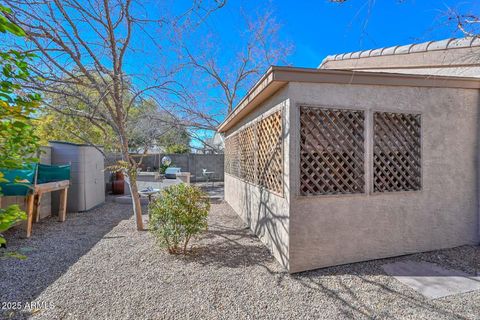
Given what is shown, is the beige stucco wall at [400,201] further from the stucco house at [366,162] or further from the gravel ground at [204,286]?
the gravel ground at [204,286]

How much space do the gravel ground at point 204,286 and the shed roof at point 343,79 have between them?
2.80 meters

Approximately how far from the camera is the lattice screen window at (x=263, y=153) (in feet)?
14.4

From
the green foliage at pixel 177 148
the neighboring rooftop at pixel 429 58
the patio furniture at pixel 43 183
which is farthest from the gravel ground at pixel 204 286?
the green foliage at pixel 177 148

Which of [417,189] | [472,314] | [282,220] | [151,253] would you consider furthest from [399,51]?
[151,253]

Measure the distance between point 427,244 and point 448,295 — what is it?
158cm

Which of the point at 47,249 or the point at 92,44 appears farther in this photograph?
the point at 92,44

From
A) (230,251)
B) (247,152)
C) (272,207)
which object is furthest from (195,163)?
(272,207)

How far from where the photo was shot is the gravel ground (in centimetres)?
284

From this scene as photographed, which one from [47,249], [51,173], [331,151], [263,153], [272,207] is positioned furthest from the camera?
[51,173]

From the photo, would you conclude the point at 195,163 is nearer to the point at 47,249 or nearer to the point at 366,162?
the point at 47,249

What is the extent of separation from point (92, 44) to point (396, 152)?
246 inches

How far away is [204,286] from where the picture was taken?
3393 mm

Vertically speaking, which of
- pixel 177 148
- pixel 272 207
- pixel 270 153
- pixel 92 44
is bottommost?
pixel 272 207

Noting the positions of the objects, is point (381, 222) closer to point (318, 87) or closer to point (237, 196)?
point (318, 87)
